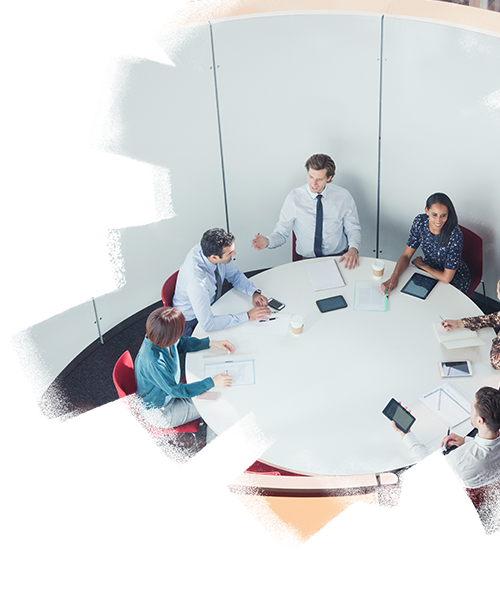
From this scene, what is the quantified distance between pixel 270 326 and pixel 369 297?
0.68m

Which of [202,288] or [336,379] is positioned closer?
[336,379]

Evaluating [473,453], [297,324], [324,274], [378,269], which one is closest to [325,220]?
[324,274]

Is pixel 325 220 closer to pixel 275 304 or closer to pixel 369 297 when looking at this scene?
pixel 369 297

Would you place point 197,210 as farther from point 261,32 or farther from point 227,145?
point 261,32

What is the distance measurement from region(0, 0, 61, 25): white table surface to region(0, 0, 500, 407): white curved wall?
3.03 m

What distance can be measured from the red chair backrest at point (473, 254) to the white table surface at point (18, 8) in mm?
5384

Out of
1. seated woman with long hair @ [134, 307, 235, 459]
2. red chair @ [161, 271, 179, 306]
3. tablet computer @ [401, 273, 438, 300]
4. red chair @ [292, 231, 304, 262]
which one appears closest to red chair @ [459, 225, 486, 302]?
tablet computer @ [401, 273, 438, 300]

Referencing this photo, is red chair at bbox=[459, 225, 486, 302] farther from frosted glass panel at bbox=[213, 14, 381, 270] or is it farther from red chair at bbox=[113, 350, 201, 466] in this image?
red chair at bbox=[113, 350, 201, 466]

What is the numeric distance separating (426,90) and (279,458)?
2.77 meters

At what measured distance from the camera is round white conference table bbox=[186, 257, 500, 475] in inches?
116

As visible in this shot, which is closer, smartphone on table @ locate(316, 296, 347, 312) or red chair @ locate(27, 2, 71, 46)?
smartphone on table @ locate(316, 296, 347, 312)

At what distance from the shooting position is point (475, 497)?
9.34 feet

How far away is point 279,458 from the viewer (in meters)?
2.92

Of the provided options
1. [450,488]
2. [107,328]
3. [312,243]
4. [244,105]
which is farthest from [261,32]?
[450,488]
